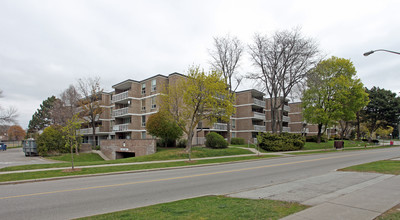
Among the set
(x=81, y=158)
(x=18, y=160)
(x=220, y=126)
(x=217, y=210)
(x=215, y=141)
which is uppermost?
(x=220, y=126)

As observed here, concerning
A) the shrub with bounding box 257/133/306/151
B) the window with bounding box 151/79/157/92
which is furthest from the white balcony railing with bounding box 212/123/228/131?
the window with bounding box 151/79/157/92

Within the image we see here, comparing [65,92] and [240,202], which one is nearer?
[240,202]

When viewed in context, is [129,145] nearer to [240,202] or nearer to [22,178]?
[22,178]

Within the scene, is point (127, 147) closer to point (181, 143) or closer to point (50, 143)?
point (181, 143)

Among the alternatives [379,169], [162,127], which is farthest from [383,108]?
[162,127]

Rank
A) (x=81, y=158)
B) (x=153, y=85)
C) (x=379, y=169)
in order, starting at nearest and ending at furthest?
(x=379, y=169) → (x=81, y=158) → (x=153, y=85)

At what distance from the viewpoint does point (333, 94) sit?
38.5 metres

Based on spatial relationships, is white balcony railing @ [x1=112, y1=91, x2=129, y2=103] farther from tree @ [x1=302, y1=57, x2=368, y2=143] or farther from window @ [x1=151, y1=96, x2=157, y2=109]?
tree @ [x1=302, y1=57, x2=368, y2=143]

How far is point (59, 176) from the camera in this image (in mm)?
12328

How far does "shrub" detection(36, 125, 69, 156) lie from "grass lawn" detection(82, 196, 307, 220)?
30.6 m

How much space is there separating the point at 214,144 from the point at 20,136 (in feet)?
333

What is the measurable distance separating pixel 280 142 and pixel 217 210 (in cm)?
2782

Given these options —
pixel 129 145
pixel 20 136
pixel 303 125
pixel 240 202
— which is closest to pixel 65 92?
pixel 129 145

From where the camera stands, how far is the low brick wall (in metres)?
26.7
